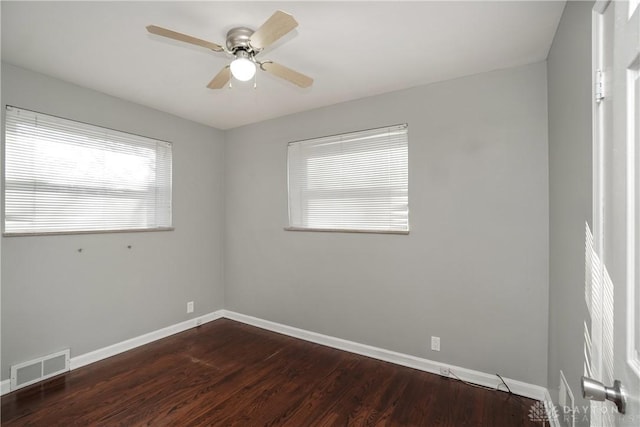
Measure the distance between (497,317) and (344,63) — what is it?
238 centimetres

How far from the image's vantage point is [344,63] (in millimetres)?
2303

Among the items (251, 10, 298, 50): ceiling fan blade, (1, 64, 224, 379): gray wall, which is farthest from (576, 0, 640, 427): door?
(1, 64, 224, 379): gray wall

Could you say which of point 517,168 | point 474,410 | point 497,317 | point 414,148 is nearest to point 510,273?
point 497,317

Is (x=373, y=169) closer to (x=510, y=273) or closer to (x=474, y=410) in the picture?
(x=510, y=273)

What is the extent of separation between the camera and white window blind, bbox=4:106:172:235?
2.35 m

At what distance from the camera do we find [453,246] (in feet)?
8.24

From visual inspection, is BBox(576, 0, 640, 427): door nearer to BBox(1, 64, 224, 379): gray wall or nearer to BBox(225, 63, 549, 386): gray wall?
BBox(225, 63, 549, 386): gray wall

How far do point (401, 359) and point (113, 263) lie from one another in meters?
2.98

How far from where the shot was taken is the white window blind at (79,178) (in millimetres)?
2354

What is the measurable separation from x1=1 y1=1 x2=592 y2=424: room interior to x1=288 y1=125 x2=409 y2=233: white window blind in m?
0.13

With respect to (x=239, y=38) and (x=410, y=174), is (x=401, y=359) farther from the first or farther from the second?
(x=239, y=38)

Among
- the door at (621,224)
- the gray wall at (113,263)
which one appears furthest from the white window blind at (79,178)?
the door at (621,224)

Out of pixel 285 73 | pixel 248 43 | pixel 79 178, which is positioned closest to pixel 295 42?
pixel 285 73

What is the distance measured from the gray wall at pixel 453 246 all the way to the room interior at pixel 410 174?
0.01m
